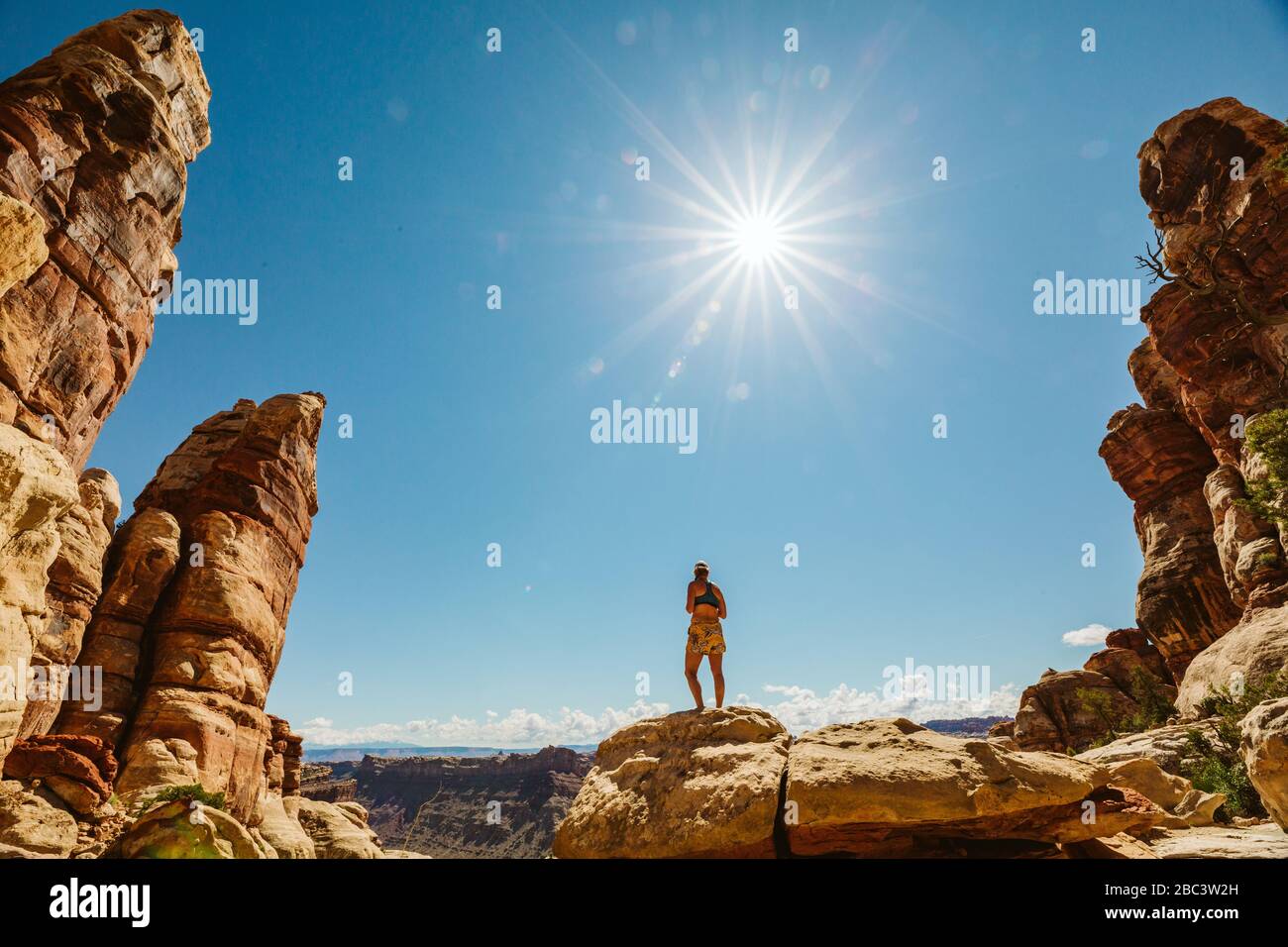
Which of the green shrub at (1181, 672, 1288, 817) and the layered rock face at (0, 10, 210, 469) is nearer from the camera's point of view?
the green shrub at (1181, 672, 1288, 817)

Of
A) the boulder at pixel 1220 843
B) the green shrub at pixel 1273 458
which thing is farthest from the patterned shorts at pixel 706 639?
the green shrub at pixel 1273 458

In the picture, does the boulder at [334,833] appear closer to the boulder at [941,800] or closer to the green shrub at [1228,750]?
the boulder at [941,800]

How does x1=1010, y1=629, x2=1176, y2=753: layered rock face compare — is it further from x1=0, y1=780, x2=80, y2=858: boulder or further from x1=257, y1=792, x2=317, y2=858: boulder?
x1=0, y1=780, x2=80, y2=858: boulder

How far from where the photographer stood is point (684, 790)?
7.66 meters

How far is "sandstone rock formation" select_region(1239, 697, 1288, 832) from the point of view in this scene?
273 inches

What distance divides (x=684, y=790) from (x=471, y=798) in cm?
15430

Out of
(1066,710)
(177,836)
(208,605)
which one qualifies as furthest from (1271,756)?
(1066,710)

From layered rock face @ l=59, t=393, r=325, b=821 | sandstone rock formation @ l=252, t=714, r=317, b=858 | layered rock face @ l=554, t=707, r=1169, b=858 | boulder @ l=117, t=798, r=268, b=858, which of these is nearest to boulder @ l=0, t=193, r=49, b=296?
layered rock face @ l=554, t=707, r=1169, b=858

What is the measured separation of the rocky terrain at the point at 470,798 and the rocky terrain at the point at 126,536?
88869 millimetres

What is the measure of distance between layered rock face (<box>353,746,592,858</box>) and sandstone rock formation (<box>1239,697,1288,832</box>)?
116786mm

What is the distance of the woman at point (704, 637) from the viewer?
1043cm

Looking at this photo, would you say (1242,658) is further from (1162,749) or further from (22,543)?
(22,543)
